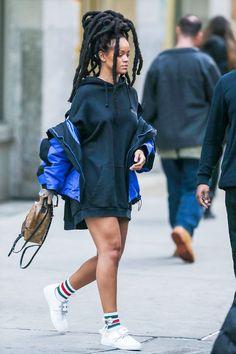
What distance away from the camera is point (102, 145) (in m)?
6.44

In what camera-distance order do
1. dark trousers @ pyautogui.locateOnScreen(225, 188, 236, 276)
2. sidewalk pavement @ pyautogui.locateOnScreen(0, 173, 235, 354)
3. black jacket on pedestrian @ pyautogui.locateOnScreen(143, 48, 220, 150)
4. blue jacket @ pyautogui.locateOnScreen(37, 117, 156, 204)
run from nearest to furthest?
dark trousers @ pyautogui.locateOnScreen(225, 188, 236, 276) → blue jacket @ pyautogui.locateOnScreen(37, 117, 156, 204) → sidewalk pavement @ pyautogui.locateOnScreen(0, 173, 235, 354) → black jacket on pedestrian @ pyautogui.locateOnScreen(143, 48, 220, 150)

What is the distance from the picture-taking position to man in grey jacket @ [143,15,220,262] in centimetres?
1002

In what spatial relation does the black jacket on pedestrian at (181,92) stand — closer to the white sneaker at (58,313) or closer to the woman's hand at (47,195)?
the white sneaker at (58,313)

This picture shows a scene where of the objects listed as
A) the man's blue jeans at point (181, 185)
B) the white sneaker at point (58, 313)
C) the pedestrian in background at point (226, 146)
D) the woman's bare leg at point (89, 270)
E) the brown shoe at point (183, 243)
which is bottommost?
the brown shoe at point (183, 243)

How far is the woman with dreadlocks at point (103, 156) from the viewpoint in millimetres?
6391

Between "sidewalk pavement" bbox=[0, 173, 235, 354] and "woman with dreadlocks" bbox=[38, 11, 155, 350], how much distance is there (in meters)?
0.37

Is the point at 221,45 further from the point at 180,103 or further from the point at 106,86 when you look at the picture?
the point at 106,86

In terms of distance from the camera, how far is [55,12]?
13000 millimetres

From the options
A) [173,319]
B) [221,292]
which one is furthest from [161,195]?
[173,319]

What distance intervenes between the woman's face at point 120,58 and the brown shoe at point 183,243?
10.0 feet

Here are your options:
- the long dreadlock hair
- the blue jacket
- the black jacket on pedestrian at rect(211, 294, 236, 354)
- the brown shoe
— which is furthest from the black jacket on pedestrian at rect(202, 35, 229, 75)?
the black jacket on pedestrian at rect(211, 294, 236, 354)

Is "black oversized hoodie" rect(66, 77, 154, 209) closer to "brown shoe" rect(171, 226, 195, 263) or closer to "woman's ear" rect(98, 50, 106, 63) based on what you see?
"woman's ear" rect(98, 50, 106, 63)

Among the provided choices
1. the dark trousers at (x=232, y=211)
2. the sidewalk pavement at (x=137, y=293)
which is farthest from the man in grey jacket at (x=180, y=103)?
the dark trousers at (x=232, y=211)

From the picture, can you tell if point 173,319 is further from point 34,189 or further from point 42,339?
point 34,189
